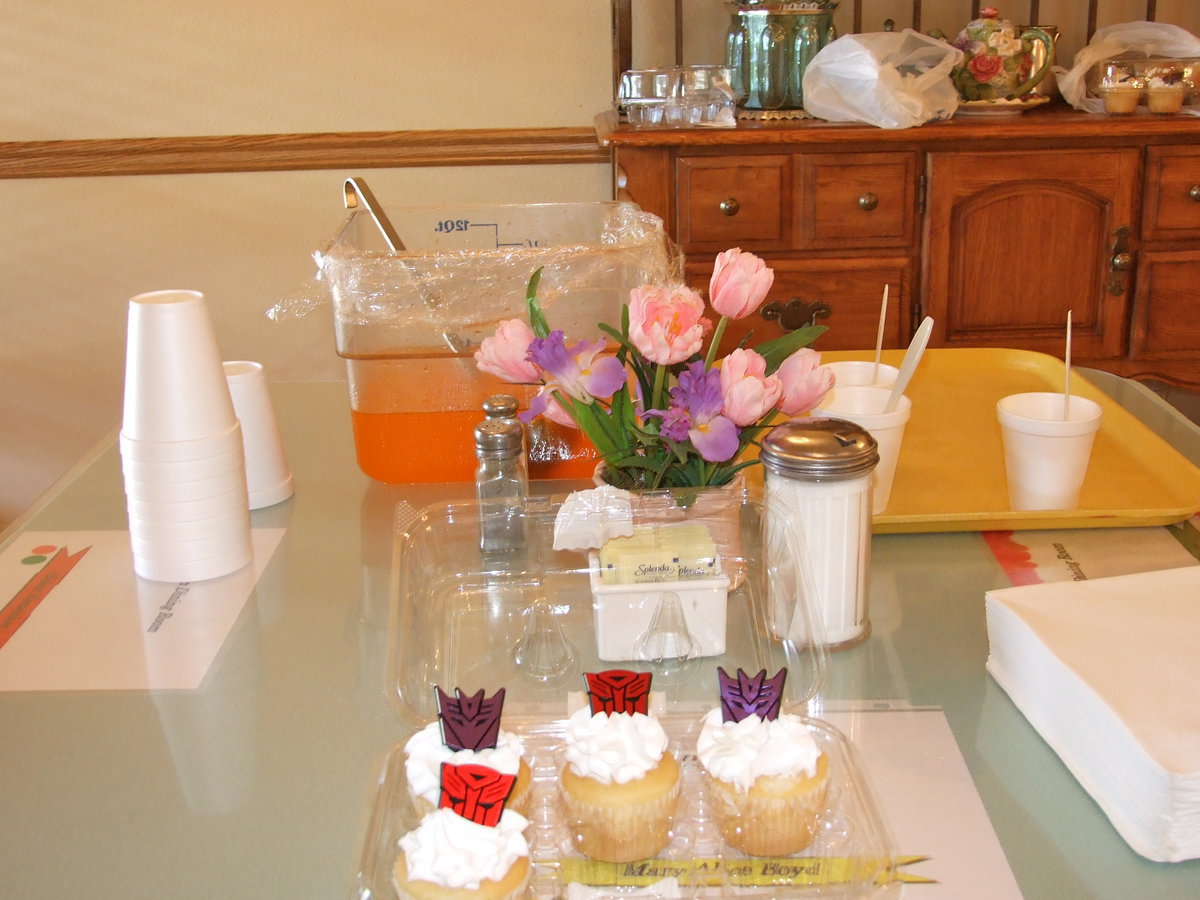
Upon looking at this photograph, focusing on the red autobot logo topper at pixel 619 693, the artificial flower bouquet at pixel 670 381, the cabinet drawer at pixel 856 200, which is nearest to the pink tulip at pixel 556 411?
the artificial flower bouquet at pixel 670 381

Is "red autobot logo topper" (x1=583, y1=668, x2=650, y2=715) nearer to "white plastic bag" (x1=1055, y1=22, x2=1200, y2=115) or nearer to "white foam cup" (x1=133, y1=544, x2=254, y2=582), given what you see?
"white foam cup" (x1=133, y1=544, x2=254, y2=582)

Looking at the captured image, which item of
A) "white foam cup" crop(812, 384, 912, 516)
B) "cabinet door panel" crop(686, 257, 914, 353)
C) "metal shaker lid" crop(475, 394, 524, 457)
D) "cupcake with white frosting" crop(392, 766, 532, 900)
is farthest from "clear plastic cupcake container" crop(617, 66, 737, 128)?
"cupcake with white frosting" crop(392, 766, 532, 900)

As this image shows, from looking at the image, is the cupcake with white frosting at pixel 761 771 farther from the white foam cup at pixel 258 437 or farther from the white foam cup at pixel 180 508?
the white foam cup at pixel 258 437

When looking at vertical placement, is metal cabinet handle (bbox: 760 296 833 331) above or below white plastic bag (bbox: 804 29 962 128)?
below

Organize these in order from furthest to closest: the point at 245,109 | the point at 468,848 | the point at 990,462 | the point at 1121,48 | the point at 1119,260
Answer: the point at 245,109 → the point at 1121,48 → the point at 1119,260 → the point at 990,462 → the point at 468,848

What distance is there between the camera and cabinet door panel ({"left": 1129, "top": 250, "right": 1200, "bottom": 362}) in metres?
2.27

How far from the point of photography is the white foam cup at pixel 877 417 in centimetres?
109

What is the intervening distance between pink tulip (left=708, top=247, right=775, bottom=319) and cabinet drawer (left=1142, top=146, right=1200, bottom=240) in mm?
1561

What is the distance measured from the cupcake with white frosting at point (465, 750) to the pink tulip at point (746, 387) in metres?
0.32

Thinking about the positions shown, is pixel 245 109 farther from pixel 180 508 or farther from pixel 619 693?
pixel 619 693

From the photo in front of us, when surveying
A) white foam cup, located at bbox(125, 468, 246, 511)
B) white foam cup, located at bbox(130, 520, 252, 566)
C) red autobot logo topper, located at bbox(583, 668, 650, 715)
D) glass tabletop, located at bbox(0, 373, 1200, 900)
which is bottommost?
glass tabletop, located at bbox(0, 373, 1200, 900)

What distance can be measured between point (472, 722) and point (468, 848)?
88mm

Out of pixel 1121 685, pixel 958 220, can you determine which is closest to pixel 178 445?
pixel 1121 685

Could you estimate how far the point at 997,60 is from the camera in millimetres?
2273
